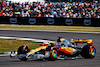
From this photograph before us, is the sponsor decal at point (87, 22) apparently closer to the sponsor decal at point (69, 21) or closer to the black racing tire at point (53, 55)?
the sponsor decal at point (69, 21)

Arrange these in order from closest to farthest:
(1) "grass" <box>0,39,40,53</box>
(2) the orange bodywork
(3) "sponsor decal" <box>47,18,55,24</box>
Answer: (2) the orange bodywork, (1) "grass" <box>0,39,40,53</box>, (3) "sponsor decal" <box>47,18,55,24</box>

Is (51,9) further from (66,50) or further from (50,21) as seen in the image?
(66,50)

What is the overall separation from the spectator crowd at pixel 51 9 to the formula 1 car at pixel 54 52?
24.1m

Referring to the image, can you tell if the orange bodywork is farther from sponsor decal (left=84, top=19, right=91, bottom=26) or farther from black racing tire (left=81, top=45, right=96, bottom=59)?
sponsor decal (left=84, top=19, right=91, bottom=26)

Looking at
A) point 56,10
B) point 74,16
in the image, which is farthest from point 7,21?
point 74,16

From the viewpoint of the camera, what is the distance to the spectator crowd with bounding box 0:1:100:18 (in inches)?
1408

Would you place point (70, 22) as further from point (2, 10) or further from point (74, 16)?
point (2, 10)

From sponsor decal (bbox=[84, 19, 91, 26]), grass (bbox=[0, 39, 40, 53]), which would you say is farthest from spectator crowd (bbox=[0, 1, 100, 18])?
grass (bbox=[0, 39, 40, 53])

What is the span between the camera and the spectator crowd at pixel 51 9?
3576 cm

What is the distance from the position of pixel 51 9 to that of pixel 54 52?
90.5 ft

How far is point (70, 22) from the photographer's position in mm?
35844

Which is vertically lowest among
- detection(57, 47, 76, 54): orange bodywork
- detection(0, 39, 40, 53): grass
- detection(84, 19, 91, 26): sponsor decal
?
detection(0, 39, 40, 53): grass

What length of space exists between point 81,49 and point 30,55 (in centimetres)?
229

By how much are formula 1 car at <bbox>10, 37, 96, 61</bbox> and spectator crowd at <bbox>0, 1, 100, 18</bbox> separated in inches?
950
